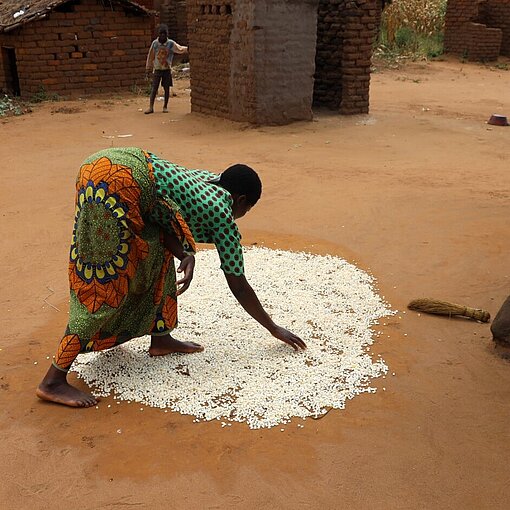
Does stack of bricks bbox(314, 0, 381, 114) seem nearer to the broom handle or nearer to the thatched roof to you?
the thatched roof

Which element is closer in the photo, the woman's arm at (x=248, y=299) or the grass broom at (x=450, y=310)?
the woman's arm at (x=248, y=299)

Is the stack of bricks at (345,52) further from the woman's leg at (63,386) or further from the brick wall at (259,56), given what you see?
the woman's leg at (63,386)

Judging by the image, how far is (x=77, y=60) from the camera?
12.4 m

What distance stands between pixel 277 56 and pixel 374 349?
6.68m

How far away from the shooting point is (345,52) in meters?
9.71

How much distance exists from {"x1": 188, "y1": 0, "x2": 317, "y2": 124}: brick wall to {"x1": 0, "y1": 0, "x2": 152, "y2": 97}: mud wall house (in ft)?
10.5

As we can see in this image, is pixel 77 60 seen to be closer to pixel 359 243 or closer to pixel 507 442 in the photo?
pixel 359 243

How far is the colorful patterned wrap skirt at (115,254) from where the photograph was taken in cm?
236

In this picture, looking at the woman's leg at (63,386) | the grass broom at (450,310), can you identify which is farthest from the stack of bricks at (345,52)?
the woman's leg at (63,386)

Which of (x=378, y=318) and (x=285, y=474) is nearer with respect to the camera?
(x=285, y=474)

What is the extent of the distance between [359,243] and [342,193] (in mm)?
1444

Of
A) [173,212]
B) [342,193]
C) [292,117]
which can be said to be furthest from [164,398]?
[292,117]

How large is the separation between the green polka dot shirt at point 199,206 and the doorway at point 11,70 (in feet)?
37.7

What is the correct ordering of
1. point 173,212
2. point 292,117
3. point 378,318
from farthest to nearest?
point 292,117 < point 378,318 < point 173,212
